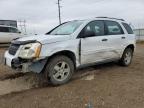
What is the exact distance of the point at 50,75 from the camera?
21.0 ft

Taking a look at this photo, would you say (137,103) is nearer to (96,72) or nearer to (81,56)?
(81,56)

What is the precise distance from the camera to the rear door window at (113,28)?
323 inches

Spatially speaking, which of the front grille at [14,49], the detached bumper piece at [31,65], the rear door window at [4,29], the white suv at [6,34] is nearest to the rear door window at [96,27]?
the detached bumper piece at [31,65]

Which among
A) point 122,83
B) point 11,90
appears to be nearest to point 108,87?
point 122,83

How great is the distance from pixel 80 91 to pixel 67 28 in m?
2.31

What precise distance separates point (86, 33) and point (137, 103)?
2.68 meters

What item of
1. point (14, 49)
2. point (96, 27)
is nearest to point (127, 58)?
point (96, 27)

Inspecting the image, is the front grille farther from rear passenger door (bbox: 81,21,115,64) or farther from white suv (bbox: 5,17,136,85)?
rear passenger door (bbox: 81,21,115,64)

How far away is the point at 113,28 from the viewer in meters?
8.51

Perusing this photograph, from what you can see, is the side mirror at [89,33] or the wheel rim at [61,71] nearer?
the wheel rim at [61,71]

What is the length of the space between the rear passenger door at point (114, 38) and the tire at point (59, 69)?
1796 mm

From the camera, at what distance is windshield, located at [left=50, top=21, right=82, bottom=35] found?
7332mm

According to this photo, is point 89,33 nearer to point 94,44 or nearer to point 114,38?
point 94,44

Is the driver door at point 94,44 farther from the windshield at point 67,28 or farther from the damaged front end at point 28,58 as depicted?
the damaged front end at point 28,58
